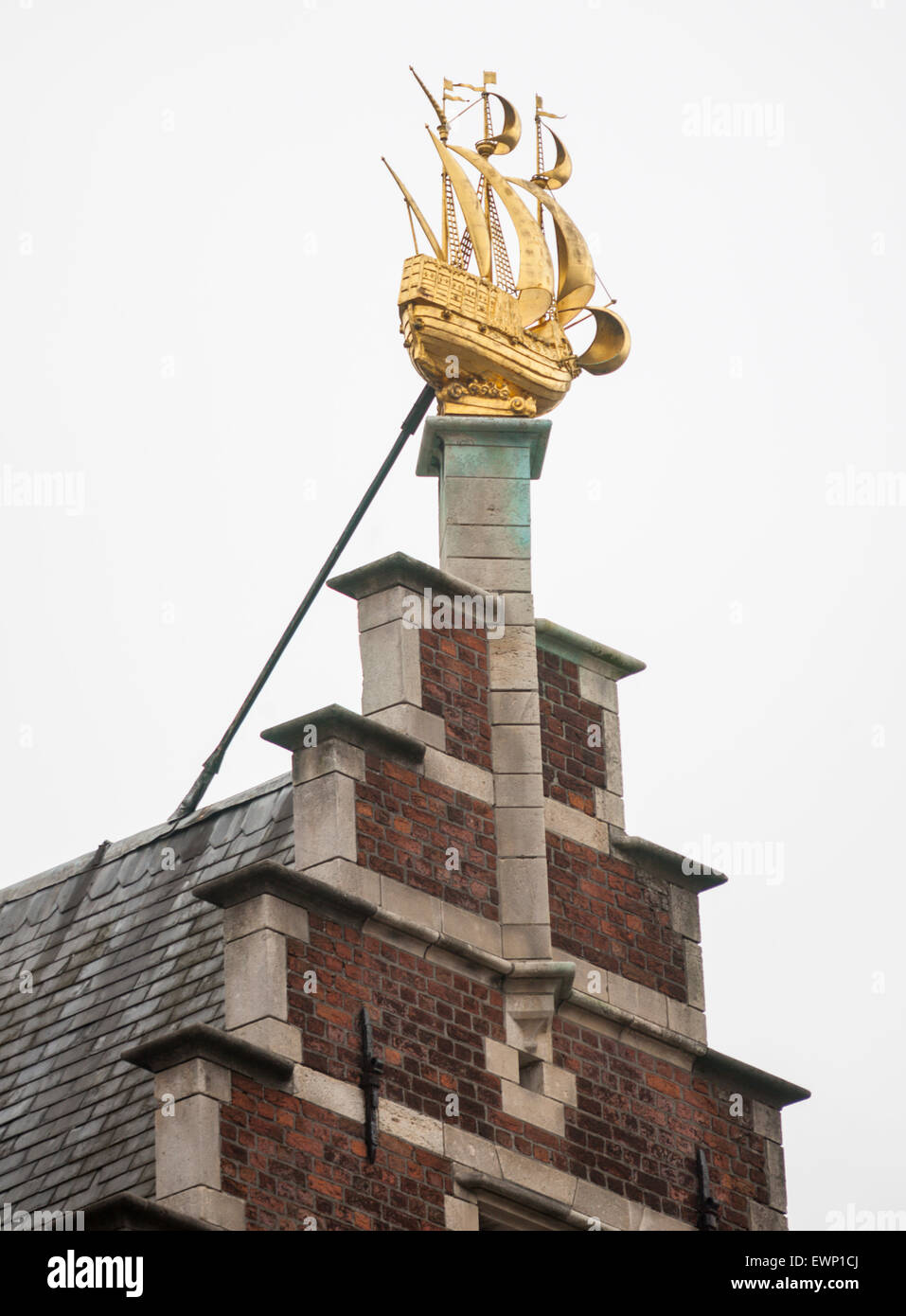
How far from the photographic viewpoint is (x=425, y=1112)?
18.5 m

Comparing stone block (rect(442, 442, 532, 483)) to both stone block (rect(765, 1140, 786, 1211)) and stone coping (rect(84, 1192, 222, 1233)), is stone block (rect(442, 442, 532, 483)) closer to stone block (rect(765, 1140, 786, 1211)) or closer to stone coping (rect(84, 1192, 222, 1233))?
stone block (rect(765, 1140, 786, 1211))

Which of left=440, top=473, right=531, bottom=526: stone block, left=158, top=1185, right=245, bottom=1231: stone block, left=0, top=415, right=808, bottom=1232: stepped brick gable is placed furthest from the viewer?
left=440, top=473, right=531, bottom=526: stone block

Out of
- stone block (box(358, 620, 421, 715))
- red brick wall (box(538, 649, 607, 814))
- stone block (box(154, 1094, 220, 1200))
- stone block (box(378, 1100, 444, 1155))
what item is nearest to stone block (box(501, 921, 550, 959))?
red brick wall (box(538, 649, 607, 814))

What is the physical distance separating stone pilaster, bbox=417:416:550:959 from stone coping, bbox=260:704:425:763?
0.91m

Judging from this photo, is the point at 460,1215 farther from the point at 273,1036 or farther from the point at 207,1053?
the point at 207,1053

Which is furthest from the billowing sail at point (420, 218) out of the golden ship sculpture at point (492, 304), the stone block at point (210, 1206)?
the stone block at point (210, 1206)

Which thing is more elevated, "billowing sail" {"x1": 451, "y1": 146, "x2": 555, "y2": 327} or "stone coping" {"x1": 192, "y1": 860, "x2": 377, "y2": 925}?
"billowing sail" {"x1": 451, "y1": 146, "x2": 555, "y2": 327}

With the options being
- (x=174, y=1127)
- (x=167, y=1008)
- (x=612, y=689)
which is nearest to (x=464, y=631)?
(x=612, y=689)

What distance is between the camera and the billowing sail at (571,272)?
2180 centimetres

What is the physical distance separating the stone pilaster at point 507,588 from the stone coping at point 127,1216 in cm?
328

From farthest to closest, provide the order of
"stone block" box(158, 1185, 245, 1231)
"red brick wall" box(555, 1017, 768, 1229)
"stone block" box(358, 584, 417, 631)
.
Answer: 1. "stone block" box(358, 584, 417, 631)
2. "red brick wall" box(555, 1017, 768, 1229)
3. "stone block" box(158, 1185, 245, 1231)

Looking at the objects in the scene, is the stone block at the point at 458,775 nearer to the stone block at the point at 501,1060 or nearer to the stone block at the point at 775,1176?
the stone block at the point at 501,1060

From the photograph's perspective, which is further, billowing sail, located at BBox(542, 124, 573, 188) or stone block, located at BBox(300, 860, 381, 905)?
billowing sail, located at BBox(542, 124, 573, 188)

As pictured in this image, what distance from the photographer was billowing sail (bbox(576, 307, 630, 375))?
2169 centimetres
